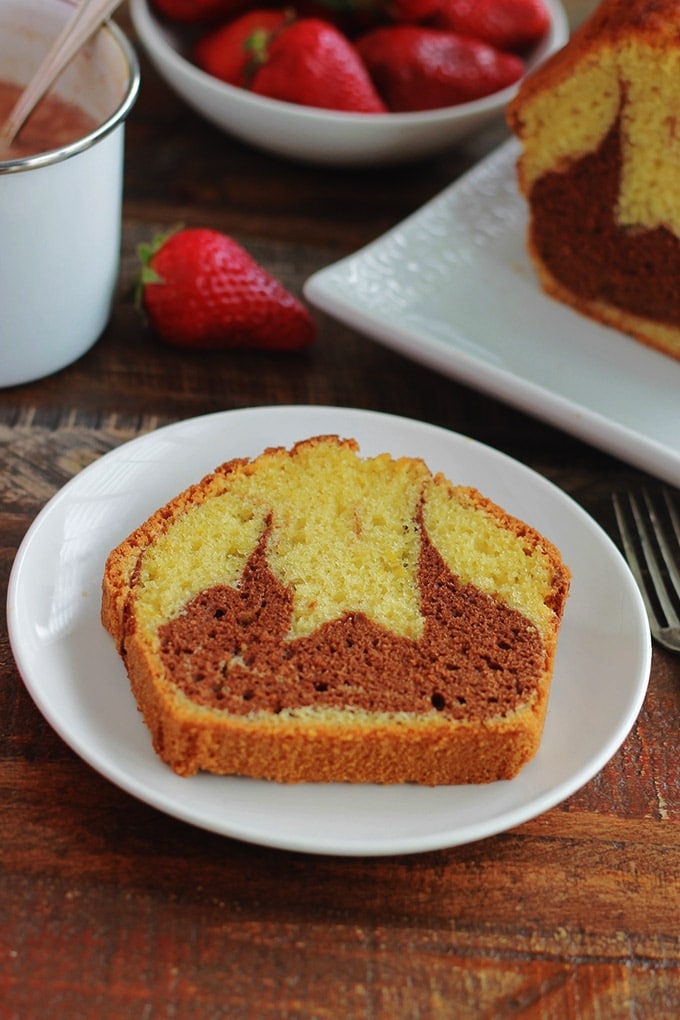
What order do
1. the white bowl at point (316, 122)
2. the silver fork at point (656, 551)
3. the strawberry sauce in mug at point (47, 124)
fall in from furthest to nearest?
the white bowl at point (316, 122) → the strawberry sauce in mug at point (47, 124) → the silver fork at point (656, 551)

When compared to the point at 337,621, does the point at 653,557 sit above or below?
below

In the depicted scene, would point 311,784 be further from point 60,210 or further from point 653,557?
point 60,210

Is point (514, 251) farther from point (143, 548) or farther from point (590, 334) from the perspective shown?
point (143, 548)

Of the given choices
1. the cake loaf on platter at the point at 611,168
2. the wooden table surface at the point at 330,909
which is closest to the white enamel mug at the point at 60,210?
the wooden table surface at the point at 330,909

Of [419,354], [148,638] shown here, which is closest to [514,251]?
[419,354]

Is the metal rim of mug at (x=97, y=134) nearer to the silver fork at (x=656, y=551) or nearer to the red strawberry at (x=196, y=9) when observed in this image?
the red strawberry at (x=196, y=9)

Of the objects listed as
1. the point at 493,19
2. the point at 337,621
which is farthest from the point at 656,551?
the point at 493,19

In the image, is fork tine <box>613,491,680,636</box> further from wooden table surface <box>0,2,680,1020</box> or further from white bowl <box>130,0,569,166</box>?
white bowl <box>130,0,569,166</box>
